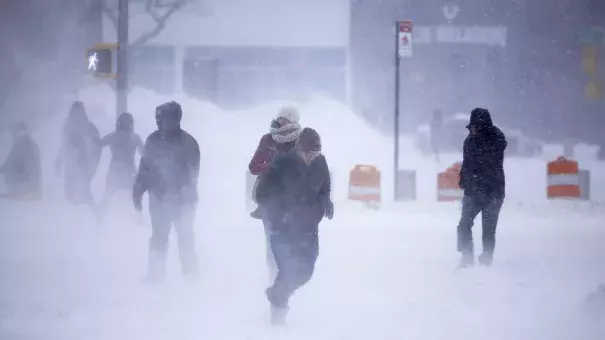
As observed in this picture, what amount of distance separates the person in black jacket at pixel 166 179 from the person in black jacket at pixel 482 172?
3.07 metres

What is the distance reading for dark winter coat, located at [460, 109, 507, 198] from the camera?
27.6ft

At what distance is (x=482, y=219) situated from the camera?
8586mm

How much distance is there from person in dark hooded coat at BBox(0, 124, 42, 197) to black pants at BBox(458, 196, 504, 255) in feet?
31.7

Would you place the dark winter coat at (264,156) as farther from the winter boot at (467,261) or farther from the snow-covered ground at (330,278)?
the winter boot at (467,261)

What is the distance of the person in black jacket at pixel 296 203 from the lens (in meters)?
5.90

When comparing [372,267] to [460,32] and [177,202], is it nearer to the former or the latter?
[177,202]

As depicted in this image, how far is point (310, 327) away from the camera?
632cm

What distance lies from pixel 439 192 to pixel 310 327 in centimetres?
Answer: 868

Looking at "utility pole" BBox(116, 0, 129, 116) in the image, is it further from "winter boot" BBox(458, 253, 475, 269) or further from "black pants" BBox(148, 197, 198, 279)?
"winter boot" BBox(458, 253, 475, 269)

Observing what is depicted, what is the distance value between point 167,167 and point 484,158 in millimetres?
3494

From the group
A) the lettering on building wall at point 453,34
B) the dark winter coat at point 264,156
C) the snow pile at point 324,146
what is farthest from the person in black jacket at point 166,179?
the lettering on building wall at point 453,34

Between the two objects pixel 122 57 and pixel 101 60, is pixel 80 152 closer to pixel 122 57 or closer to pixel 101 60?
pixel 101 60

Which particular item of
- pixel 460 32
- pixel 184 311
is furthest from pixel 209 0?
pixel 184 311

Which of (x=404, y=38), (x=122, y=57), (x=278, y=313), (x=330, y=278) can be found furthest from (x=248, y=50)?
(x=278, y=313)
